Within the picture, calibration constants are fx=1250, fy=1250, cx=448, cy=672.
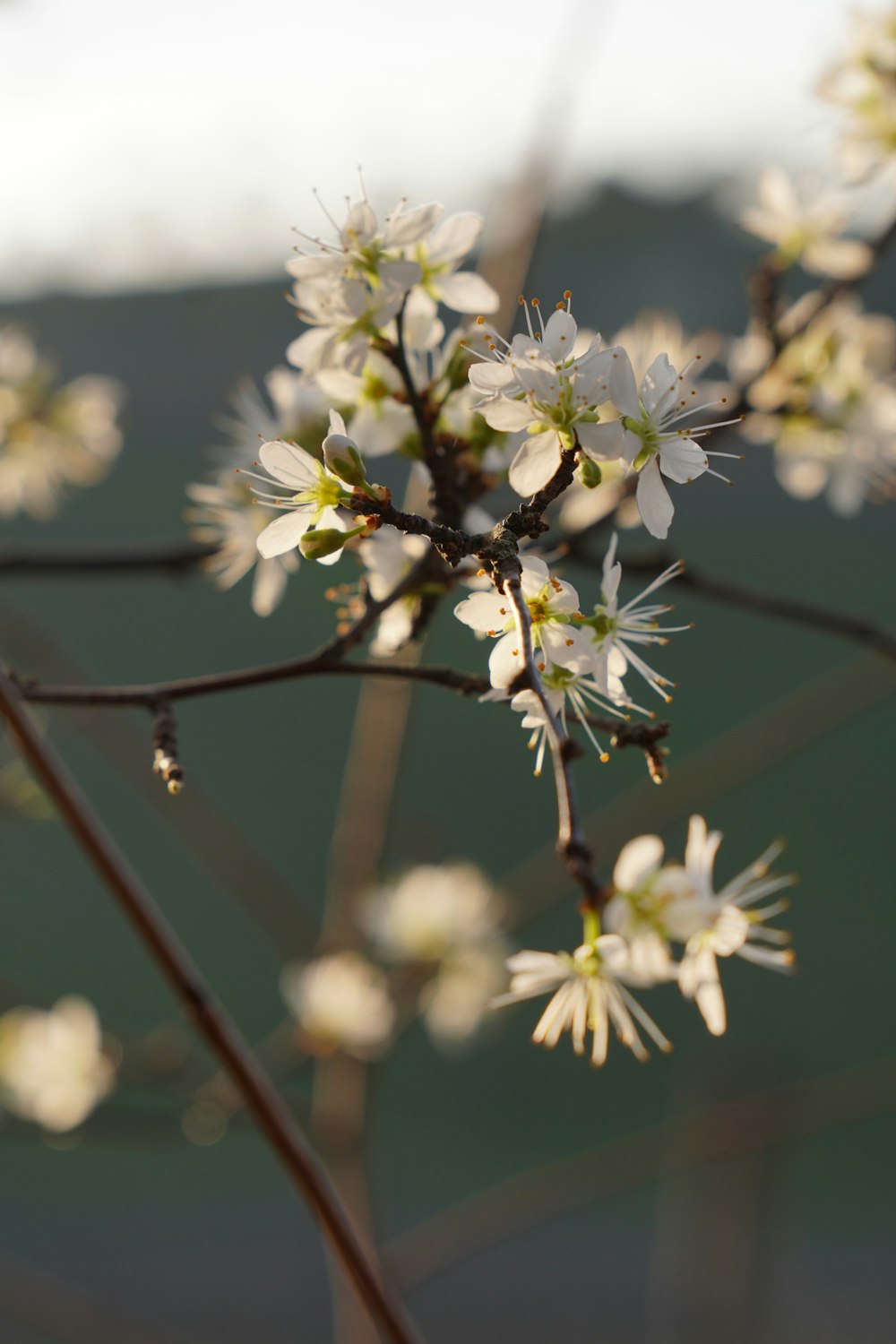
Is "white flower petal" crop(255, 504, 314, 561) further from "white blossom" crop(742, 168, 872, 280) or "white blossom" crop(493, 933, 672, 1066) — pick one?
"white blossom" crop(742, 168, 872, 280)

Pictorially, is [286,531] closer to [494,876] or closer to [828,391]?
[828,391]

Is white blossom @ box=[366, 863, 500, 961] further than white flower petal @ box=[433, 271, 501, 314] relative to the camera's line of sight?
Yes

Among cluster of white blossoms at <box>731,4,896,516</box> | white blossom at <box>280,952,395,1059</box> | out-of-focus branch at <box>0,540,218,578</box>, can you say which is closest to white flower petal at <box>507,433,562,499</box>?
out-of-focus branch at <box>0,540,218,578</box>

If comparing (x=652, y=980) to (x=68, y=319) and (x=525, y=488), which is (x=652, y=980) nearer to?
(x=525, y=488)

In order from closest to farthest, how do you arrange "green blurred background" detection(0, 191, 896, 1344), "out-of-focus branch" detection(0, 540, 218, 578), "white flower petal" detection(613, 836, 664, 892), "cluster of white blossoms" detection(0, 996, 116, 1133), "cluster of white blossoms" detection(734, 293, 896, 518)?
"white flower petal" detection(613, 836, 664, 892) → "out-of-focus branch" detection(0, 540, 218, 578) → "cluster of white blossoms" detection(734, 293, 896, 518) → "cluster of white blossoms" detection(0, 996, 116, 1133) → "green blurred background" detection(0, 191, 896, 1344)

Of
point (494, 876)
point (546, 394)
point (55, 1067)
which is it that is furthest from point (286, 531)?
point (494, 876)

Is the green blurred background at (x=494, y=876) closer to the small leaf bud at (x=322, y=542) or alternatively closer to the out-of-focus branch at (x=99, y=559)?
the out-of-focus branch at (x=99, y=559)

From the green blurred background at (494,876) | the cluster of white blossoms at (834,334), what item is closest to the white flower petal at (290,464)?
the cluster of white blossoms at (834,334)
